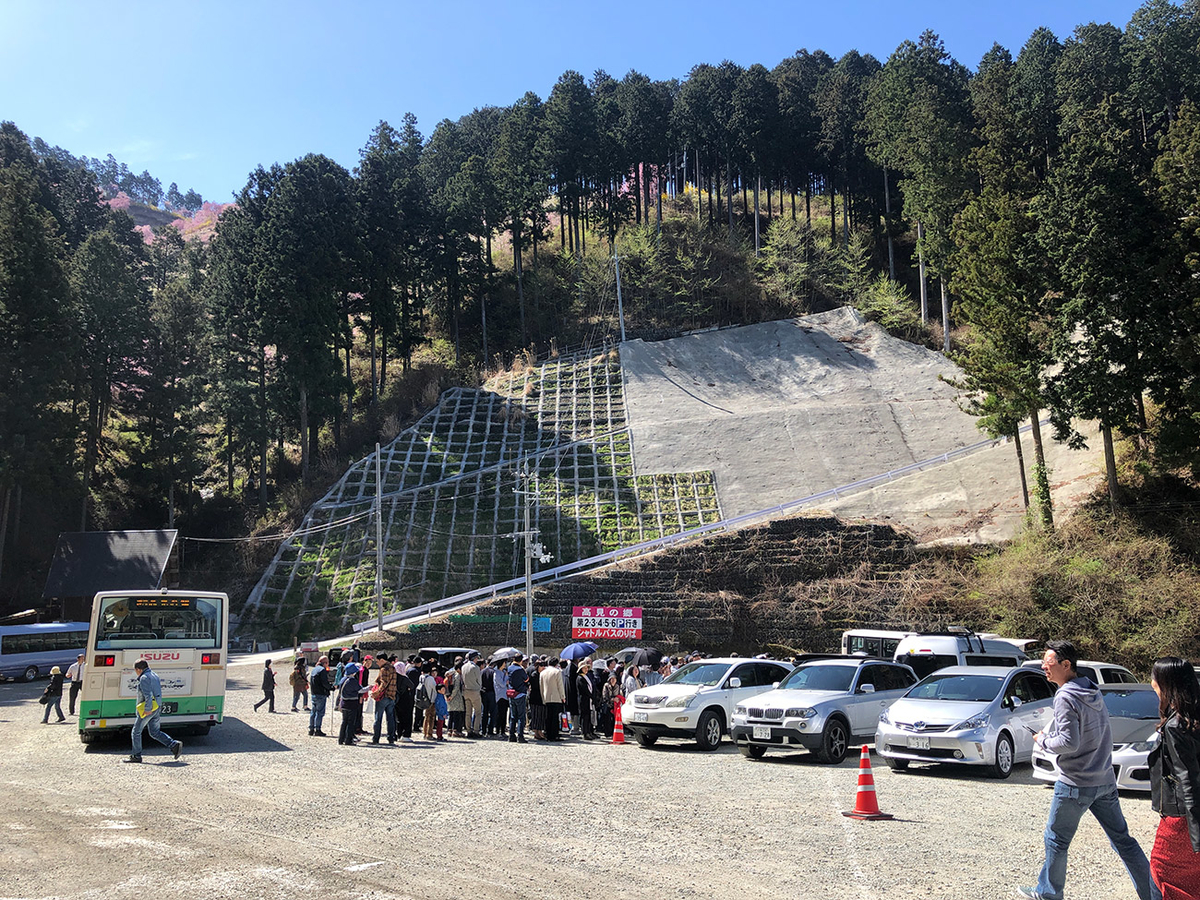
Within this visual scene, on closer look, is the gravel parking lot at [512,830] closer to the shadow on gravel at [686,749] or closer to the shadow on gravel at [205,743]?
the shadow on gravel at [205,743]

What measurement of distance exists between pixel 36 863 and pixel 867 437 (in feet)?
139

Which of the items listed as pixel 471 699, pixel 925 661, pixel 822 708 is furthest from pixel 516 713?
pixel 925 661

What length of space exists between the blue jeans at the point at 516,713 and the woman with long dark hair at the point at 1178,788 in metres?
13.7

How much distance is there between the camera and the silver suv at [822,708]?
1429 centimetres

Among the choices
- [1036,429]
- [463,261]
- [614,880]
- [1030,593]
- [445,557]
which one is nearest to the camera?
[614,880]

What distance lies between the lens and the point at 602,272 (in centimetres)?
5866

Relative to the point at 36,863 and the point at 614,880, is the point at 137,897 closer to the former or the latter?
the point at 36,863

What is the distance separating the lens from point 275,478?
170 feet

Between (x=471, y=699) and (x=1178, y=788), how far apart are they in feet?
49.6

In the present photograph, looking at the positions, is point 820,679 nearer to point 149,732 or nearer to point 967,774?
point 967,774

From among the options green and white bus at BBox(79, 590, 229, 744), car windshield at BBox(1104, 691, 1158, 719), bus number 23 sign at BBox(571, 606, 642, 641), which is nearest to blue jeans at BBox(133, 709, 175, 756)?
green and white bus at BBox(79, 590, 229, 744)

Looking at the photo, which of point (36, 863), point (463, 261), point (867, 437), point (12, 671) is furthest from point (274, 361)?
point (36, 863)

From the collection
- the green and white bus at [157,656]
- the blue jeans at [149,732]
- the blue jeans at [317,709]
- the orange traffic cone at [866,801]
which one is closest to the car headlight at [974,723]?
the orange traffic cone at [866,801]

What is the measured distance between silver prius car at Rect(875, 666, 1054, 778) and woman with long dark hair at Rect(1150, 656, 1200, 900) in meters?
7.80
